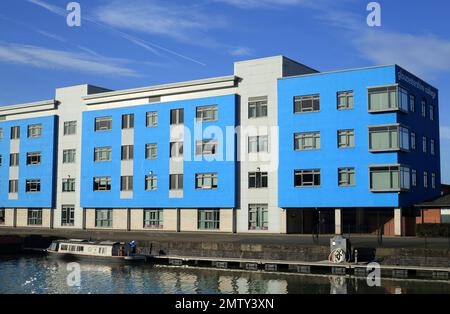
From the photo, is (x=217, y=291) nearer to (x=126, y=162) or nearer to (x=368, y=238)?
(x=368, y=238)

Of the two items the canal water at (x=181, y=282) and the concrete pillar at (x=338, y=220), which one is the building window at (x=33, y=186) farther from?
the concrete pillar at (x=338, y=220)

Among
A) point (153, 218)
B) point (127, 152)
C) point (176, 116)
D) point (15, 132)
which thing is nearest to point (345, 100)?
point (176, 116)

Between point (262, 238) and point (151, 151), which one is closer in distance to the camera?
point (262, 238)

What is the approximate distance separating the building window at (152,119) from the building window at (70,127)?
50.5 feet

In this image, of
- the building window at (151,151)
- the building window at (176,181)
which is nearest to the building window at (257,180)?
the building window at (176,181)

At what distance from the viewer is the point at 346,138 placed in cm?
6912

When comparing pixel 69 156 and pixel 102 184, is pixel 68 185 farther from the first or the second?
pixel 102 184

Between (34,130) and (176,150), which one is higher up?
(34,130)

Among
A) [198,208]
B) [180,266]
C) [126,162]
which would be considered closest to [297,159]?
[198,208]

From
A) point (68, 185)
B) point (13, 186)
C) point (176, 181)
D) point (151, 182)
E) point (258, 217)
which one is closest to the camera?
point (258, 217)

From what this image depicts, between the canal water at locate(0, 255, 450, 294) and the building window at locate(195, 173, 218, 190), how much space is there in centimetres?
2098

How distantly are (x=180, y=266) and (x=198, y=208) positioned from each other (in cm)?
2040

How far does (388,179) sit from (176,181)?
2837 cm

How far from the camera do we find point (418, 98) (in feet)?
243
